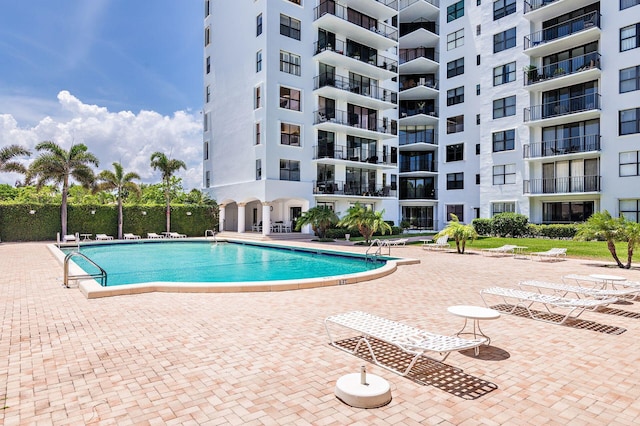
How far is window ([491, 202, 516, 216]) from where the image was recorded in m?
30.7

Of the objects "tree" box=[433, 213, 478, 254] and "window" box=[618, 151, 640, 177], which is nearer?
"tree" box=[433, 213, 478, 254]

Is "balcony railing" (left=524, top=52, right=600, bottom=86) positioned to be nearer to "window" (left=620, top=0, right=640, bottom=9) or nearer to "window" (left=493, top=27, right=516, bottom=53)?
"window" (left=620, top=0, right=640, bottom=9)

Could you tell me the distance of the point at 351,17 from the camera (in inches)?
1364

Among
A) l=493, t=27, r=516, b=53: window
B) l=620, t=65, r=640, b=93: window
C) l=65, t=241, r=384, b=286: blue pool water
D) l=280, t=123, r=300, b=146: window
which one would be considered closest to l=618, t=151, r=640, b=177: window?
l=620, t=65, r=640, b=93: window

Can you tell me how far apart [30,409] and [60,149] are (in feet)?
91.4

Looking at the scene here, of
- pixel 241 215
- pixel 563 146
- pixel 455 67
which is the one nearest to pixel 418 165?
pixel 455 67

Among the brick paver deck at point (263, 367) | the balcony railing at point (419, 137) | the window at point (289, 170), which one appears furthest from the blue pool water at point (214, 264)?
the balcony railing at point (419, 137)

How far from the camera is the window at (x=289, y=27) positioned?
1190 inches

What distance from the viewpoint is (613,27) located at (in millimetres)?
26141

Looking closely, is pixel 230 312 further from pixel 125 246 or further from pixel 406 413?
pixel 125 246

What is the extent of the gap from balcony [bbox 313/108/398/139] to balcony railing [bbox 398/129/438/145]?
3.68 m

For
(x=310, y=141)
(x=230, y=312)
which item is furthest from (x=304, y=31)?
(x=230, y=312)

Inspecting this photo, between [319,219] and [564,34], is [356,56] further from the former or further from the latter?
[319,219]

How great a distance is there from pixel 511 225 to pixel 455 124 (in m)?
15.3
